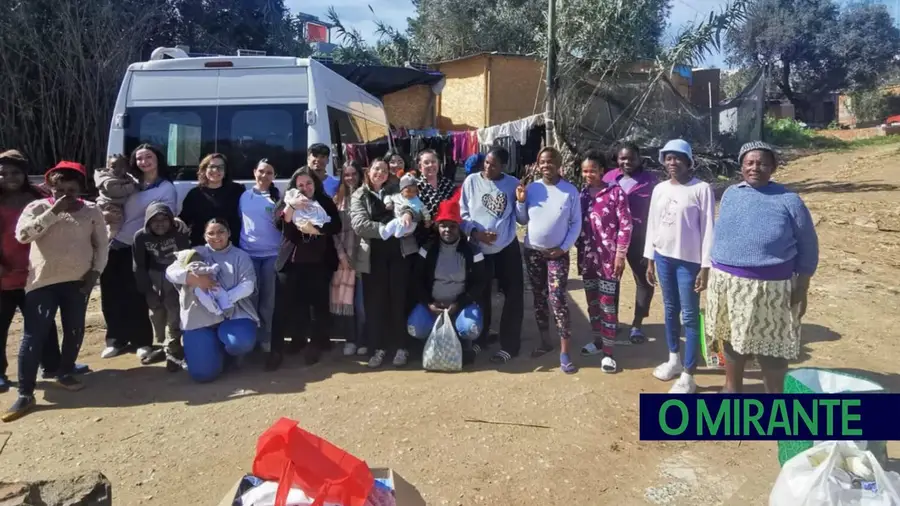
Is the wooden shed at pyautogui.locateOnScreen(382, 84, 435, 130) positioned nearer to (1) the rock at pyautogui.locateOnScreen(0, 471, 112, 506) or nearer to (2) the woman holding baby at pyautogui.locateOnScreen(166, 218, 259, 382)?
(2) the woman holding baby at pyautogui.locateOnScreen(166, 218, 259, 382)

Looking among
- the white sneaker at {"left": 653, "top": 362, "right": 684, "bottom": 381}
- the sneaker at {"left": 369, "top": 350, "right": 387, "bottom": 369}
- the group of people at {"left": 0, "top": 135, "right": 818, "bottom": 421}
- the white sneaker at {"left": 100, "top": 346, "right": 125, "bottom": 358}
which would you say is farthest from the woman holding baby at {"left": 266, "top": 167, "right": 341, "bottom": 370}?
the white sneaker at {"left": 653, "top": 362, "right": 684, "bottom": 381}

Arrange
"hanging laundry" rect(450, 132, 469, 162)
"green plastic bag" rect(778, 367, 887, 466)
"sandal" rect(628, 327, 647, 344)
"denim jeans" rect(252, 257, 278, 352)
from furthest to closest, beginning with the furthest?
"hanging laundry" rect(450, 132, 469, 162) < "sandal" rect(628, 327, 647, 344) < "denim jeans" rect(252, 257, 278, 352) < "green plastic bag" rect(778, 367, 887, 466)

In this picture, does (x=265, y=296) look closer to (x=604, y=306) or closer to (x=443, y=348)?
(x=443, y=348)

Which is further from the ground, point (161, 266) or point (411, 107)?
point (411, 107)

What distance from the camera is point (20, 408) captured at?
13.7 feet

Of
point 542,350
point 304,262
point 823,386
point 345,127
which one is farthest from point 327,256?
point 823,386

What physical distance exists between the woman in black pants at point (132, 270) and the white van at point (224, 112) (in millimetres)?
644

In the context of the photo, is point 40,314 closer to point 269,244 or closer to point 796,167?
point 269,244

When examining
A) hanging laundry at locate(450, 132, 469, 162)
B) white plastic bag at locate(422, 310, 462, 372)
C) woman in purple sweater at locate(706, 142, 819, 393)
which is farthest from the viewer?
hanging laundry at locate(450, 132, 469, 162)

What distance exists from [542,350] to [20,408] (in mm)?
3716

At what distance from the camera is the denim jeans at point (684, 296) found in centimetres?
427

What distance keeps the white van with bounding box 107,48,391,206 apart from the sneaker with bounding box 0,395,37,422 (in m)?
2.20

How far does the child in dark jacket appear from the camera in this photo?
486 cm

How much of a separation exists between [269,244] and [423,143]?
25.0ft
